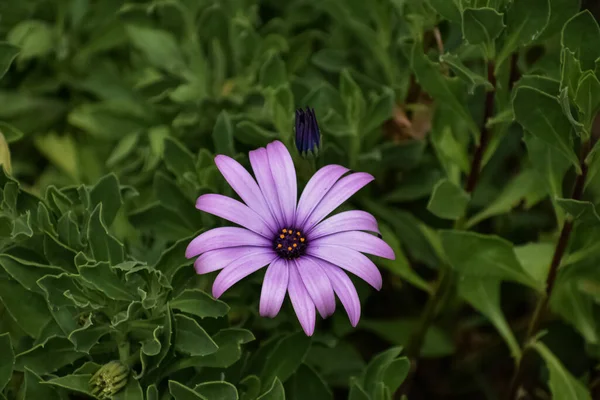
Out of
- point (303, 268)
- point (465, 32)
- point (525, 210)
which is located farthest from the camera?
point (525, 210)

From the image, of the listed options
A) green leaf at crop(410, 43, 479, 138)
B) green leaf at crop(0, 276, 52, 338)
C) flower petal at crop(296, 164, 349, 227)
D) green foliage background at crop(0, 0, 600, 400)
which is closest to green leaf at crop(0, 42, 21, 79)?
green foliage background at crop(0, 0, 600, 400)

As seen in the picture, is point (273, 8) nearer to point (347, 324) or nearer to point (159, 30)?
point (159, 30)

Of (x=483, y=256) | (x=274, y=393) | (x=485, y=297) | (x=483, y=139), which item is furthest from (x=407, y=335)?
(x=274, y=393)

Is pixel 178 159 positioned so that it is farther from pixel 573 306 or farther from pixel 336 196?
pixel 573 306

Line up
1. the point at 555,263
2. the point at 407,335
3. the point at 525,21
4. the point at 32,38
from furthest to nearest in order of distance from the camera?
the point at 32,38, the point at 407,335, the point at 555,263, the point at 525,21

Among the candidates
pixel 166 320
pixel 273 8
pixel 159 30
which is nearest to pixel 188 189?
pixel 166 320

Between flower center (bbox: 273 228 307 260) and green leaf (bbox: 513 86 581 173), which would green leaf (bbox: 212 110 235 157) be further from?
green leaf (bbox: 513 86 581 173)
